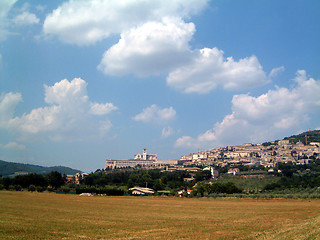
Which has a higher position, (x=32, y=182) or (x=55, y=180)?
(x=55, y=180)

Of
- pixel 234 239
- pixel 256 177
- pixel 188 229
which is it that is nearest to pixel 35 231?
pixel 188 229

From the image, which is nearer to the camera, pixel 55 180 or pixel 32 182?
pixel 32 182

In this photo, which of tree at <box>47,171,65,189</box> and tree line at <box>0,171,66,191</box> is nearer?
tree line at <box>0,171,66,191</box>

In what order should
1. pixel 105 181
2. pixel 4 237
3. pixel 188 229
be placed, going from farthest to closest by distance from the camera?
pixel 105 181
pixel 188 229
pixel 4 237

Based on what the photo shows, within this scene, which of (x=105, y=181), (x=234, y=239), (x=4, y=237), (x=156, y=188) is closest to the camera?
(x=4, y=237)

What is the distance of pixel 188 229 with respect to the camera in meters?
25.2

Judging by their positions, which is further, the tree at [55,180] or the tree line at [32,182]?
the tree at [55,180]

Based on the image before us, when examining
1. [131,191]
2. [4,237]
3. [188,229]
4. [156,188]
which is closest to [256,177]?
[156,188]

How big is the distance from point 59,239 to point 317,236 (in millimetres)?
15347

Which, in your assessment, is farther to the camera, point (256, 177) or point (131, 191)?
point (256, 177)

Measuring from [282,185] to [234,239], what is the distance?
339 feet

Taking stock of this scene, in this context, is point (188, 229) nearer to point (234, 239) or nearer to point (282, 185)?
point (234, 239)

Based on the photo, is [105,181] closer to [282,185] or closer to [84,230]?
[282,185]

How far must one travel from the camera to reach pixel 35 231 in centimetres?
2131
